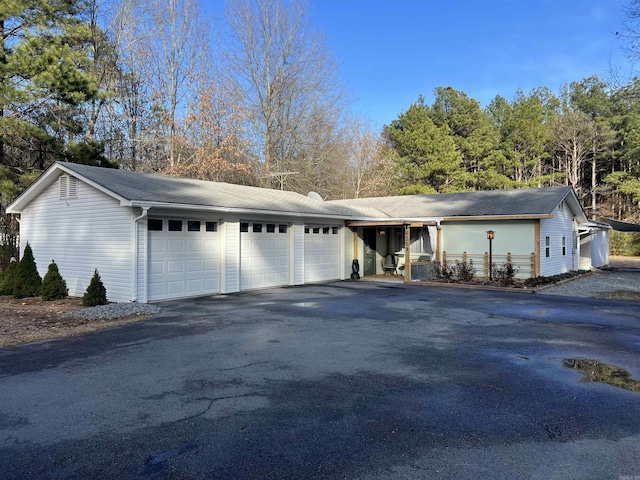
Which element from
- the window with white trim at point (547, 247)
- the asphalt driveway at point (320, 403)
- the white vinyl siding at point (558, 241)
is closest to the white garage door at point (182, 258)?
the asphalt driveway at point (320, 403)

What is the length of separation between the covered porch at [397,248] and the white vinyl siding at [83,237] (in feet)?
28.9

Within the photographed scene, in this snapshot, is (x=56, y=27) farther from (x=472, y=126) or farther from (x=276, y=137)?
(x=472, y=126)

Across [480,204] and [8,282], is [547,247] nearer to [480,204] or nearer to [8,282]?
[480,204]

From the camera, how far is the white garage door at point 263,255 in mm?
13742

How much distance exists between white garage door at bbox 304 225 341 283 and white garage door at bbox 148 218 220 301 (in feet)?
13.0

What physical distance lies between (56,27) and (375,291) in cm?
1607

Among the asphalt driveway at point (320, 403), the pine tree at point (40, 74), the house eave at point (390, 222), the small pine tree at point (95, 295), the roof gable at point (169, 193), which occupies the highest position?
the pine tree at point (40, 74)

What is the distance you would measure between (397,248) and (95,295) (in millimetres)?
12843

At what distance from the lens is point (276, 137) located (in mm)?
27156

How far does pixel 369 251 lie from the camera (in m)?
19.0

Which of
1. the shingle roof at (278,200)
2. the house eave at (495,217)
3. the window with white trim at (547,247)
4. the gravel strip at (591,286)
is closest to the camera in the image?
the shingle roof at (278,200)

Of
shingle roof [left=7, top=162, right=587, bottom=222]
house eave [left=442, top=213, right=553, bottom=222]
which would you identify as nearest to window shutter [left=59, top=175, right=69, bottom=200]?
shingle roof [left=7, top=162, right=587, bottom=222]

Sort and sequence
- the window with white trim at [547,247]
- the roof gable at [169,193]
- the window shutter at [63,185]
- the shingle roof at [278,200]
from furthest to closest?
1. the window with white trim at [547,247]
2. the window shutter at [63,185]
3. the shingle roof at [278,200]
4. the roof gable at [169,193]

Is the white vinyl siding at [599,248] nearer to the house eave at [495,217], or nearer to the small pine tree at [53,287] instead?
the house eave at [495,217]
